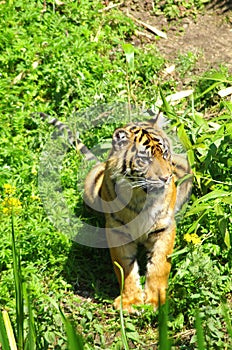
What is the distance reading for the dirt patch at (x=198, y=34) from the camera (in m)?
7.24

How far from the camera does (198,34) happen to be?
24.7ft

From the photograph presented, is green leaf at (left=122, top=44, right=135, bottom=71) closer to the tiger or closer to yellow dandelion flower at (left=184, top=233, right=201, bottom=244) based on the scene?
the tiger

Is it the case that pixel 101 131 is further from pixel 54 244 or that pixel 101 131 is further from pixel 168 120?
pixel 54 244

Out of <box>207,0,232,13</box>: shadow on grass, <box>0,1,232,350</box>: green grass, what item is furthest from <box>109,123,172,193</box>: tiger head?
<box>207,0,232,13</box>: shadow on grass

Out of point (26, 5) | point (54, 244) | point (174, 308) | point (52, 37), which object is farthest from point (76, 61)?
point (174, 308)

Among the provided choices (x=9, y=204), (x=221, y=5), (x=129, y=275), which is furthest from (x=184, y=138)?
(x=221, y=5)

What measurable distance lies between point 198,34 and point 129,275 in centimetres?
336

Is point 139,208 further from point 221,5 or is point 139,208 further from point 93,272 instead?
point 221,5

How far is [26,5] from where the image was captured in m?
7.34

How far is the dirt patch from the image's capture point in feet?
23.7

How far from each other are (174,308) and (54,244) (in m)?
1.05

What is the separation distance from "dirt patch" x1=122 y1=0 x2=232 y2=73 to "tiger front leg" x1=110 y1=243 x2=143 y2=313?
2613 mm

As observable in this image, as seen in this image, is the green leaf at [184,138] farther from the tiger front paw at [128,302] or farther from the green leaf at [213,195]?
the tiger front paw at [128,302]

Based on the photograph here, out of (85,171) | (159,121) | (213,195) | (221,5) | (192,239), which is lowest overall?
(85,171)
